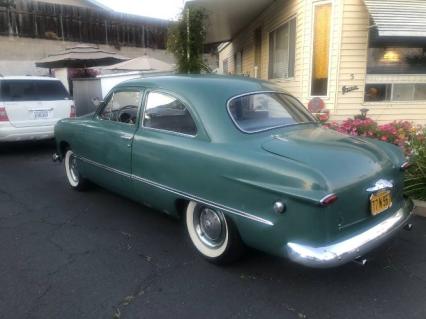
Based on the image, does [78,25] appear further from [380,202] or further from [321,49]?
[380,202]

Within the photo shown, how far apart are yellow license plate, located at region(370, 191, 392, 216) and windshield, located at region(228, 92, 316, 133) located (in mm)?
1065

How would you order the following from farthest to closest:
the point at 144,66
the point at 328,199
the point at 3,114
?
the point at 144,66, the point at 3,114, the point at 328,199

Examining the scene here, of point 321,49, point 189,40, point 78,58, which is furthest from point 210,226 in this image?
point 78,58

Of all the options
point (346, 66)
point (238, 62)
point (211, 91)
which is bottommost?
point (211, 91)

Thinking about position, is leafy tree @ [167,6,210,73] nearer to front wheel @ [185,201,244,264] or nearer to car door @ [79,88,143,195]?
car door @ [79,88,143,195]

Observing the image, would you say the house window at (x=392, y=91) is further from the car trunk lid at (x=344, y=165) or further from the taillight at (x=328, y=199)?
the taillight at (x=328, y=199)

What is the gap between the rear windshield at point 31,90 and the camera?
7.61 m

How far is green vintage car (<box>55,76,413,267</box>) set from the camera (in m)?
2.65

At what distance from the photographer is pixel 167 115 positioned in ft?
12.5

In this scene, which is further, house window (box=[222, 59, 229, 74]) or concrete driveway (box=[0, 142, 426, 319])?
house window (box=[222, 59, 229, 74])

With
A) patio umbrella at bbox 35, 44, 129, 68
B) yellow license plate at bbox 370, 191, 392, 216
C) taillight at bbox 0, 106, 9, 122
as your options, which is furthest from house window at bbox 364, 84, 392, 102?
patio umbrella at bbox 35, 44, 129, 68

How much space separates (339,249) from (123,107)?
9.74 ft

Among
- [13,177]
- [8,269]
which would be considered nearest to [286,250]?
[8,269]

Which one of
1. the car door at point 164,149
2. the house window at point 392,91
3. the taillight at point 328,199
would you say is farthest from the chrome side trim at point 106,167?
the house window at point 392,91
